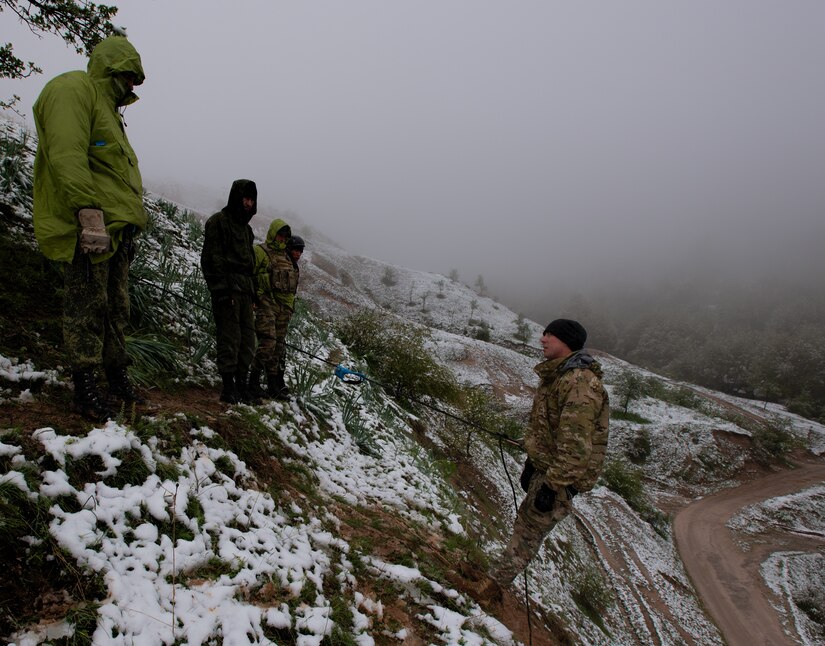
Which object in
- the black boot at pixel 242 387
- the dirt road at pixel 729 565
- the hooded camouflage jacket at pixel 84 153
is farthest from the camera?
the dirt road at pixel 729 565

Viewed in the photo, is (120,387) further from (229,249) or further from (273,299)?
(273,299)

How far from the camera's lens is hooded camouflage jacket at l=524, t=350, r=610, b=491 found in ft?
11.5

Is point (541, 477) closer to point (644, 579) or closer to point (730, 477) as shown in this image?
point (644, 579)

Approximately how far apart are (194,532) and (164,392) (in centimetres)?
210

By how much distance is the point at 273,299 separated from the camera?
5.11 m

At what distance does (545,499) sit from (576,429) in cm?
84

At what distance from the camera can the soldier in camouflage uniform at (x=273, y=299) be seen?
4.98 meters

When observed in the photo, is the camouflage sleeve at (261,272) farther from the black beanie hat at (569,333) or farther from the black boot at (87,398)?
the black beanie hat at (569,333)

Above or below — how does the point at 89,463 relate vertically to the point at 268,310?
below

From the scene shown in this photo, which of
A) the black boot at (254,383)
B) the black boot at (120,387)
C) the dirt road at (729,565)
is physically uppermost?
the black boot at (120,387)

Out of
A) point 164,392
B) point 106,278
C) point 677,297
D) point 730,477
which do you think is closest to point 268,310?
point 164,392

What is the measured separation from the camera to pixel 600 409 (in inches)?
143

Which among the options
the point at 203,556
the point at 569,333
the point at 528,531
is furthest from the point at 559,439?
the point at 203,556

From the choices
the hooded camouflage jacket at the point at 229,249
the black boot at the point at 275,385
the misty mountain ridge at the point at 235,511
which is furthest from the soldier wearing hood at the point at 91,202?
the black boot at the point at 275,385
